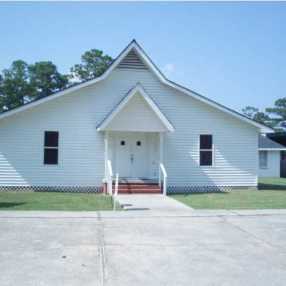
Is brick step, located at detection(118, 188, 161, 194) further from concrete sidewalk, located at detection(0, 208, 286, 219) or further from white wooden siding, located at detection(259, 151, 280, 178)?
white wooden siding, located at detection(259, 151, 280, 178)

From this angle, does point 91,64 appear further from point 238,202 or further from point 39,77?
point 238,202

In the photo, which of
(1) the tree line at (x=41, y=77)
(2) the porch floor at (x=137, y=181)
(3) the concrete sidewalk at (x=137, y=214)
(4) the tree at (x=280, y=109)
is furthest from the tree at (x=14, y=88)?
(4) the tree at (x=280, y=109)

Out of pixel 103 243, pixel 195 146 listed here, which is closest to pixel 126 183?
pixel 195 146

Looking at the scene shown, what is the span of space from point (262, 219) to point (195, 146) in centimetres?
870

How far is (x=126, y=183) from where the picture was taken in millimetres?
18109

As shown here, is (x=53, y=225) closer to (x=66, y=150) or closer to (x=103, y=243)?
(x=103, y=243)

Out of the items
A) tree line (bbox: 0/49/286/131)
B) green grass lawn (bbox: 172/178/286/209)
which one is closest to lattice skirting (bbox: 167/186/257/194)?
green grass lawn (bbox: 172/178/286/209)

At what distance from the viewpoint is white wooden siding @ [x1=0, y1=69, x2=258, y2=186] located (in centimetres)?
1861

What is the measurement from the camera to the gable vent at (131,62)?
1955 cm

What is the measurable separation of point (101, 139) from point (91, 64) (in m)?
41.1

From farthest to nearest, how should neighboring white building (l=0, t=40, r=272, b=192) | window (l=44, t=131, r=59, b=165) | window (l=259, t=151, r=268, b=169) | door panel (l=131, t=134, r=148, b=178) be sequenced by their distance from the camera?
window (l=259, t=151, r=268, b=169)
door panel (l=131, t=134, r=148, b=178)
window (l=44, t=131, r=59, b=165)
neighboring white building (l=0, t=40, r=272, b=192)

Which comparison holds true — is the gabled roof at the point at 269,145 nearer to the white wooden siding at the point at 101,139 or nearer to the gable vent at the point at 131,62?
the white wooden siding at the point at 101,139

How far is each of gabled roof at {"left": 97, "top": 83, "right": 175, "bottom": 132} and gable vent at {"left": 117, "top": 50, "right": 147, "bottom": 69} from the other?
1.63 metres

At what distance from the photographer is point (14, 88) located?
2240 inches
